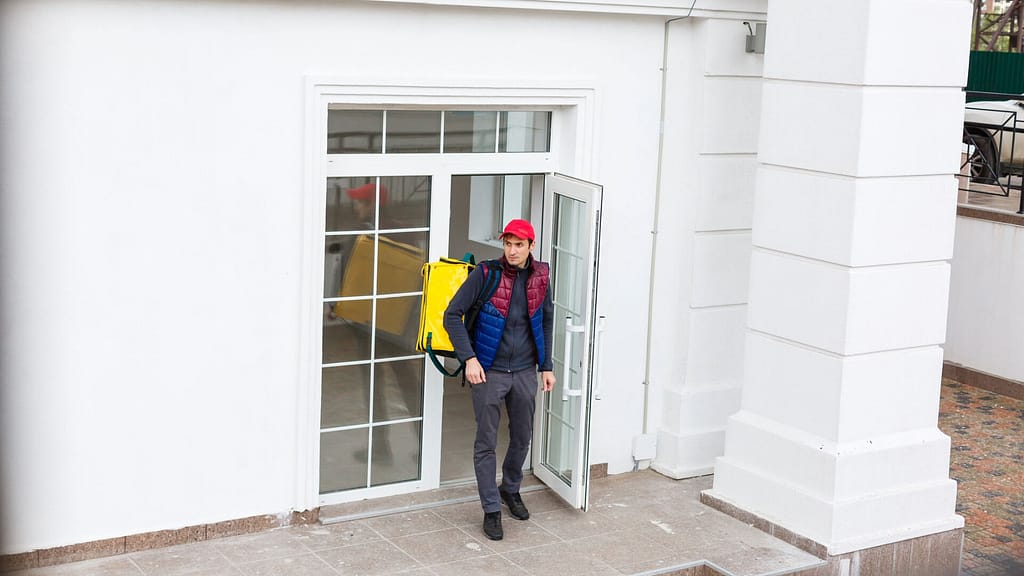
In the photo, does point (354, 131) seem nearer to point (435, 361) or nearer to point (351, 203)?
point (351, 203)

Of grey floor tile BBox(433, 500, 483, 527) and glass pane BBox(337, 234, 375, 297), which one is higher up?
glass pane BBox(337, 234, 375, 297)

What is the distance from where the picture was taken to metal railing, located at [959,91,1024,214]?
44.7 ft

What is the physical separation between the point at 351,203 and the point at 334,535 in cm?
188

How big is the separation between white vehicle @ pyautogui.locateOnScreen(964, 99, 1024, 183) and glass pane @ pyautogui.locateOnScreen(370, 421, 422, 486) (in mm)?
8553

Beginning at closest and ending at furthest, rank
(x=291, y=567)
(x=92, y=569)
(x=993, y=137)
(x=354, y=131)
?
(x=92, y=569), (x=291, y=567), (x=354, y=131), (x=993, y=137)

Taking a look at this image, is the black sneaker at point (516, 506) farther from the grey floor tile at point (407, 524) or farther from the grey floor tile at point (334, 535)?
the grey floor tile at point (334, 535)

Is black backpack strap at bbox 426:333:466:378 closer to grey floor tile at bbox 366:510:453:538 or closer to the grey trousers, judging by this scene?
the grey trousers

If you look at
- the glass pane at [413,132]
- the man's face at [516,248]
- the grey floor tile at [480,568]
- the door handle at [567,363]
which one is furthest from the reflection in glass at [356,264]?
the grey floor tile at [480,568]

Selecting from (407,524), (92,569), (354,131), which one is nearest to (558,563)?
(407,524)

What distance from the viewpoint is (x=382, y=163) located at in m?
7.00

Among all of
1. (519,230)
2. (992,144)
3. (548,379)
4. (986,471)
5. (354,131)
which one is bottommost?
(986,471)

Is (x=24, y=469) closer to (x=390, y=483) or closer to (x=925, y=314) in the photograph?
(x=390, y=483)

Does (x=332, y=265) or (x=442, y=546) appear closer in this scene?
(x=442, y=546)

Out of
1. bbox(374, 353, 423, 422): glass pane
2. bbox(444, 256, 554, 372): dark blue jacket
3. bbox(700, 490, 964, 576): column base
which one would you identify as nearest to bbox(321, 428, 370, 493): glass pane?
bbox(374, 353, 423, 422): glass pane
